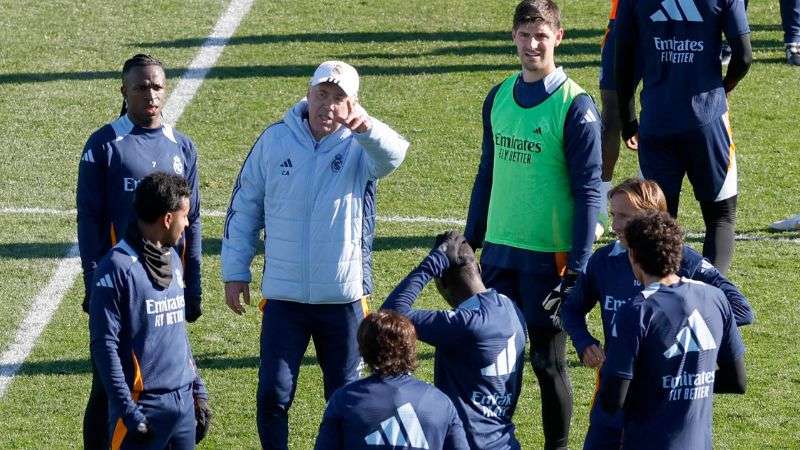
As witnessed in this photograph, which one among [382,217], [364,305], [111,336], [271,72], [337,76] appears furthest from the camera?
[271,72]

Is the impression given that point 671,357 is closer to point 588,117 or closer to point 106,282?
point 588,117

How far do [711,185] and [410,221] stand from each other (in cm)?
274

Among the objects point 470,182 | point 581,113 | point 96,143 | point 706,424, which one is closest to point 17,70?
point 470,182

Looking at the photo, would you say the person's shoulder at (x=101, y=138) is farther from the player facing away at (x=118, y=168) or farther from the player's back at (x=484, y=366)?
the player's back at (x=484, y=366)

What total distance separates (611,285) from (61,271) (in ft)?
14.7

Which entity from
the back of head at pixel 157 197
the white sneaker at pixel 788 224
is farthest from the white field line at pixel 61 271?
the white sneaker at pixel 788 224

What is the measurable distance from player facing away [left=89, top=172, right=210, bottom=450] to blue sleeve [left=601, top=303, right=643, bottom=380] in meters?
1.65

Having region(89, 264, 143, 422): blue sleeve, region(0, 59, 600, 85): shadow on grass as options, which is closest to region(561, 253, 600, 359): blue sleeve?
region(89, 264, 143, 422): blue sleeve

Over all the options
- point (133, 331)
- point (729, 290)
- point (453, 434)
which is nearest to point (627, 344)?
point (453, 434)

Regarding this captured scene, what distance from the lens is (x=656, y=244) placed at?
16.4 feet

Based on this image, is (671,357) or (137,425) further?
(137,425)

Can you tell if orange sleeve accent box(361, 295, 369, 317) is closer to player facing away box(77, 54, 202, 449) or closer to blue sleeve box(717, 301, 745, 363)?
player facing away box(77, 54, 202, 449)

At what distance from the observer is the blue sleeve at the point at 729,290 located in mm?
5492

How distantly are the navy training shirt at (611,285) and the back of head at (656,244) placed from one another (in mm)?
501
